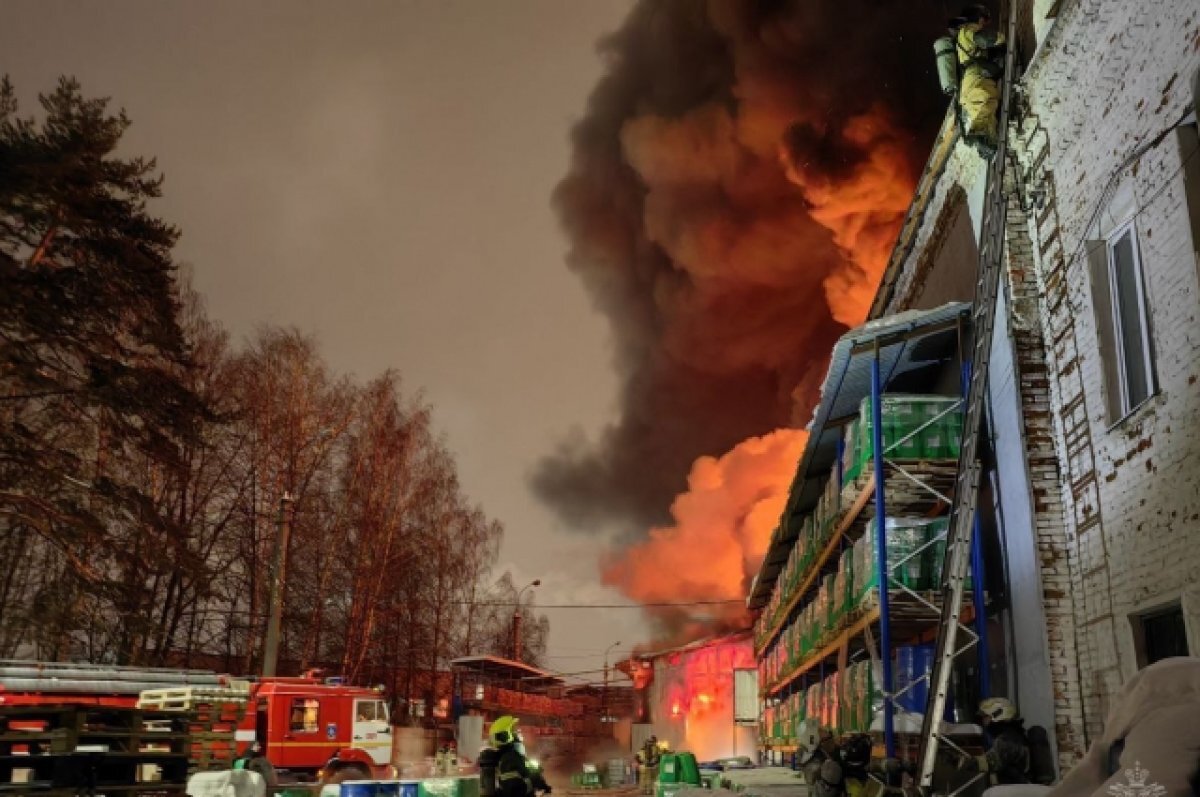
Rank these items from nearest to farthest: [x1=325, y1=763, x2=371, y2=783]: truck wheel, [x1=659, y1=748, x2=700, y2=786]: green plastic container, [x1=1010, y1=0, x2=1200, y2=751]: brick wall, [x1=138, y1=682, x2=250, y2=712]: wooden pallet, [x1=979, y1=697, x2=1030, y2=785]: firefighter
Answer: [x1=1010, y1=0, x2=1200, y2=751]: brick wall < [x1=979, y1=697, x2=1030, y2=785]: firefighter < [x1=138, y1=682, x2=250, y2=712]: wooden pallet < [x1=659, y1=748, x2=700, y2=786]: green plastic container < [x1=325, y1=763, x2=371, y2=783]: truck wheel

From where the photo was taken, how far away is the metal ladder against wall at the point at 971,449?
347 inches

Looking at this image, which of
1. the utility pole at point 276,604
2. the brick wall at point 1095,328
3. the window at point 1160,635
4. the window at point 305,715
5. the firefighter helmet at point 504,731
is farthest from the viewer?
the utility pole at point 276,604

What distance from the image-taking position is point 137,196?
21.4 m

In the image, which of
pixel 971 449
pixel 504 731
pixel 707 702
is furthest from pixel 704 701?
pixel 504 731

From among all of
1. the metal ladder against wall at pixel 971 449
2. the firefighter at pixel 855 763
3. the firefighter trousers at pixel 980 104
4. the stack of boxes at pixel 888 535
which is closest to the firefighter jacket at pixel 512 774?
the firefighter at pixel 855 763

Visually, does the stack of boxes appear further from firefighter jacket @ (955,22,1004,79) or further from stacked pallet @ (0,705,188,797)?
stacked pallet @ (0,705,188,797)

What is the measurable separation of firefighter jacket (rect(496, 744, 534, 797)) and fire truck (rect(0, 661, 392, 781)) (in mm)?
9706

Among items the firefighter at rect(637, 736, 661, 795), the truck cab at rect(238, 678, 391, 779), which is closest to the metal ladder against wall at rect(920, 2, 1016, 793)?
the truck cab at rect(238, 678, 391, 779)

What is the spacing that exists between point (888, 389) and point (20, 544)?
19.3 m

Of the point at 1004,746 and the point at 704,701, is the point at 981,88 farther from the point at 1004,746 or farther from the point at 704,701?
the point at 704,701

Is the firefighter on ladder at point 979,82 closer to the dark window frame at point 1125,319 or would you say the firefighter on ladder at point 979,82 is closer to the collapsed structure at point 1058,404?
the collapsed structure at point 1058,404

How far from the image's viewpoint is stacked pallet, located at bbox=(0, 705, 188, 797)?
367 inches

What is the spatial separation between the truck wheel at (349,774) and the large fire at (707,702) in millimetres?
21971

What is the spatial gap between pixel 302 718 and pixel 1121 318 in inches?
695
